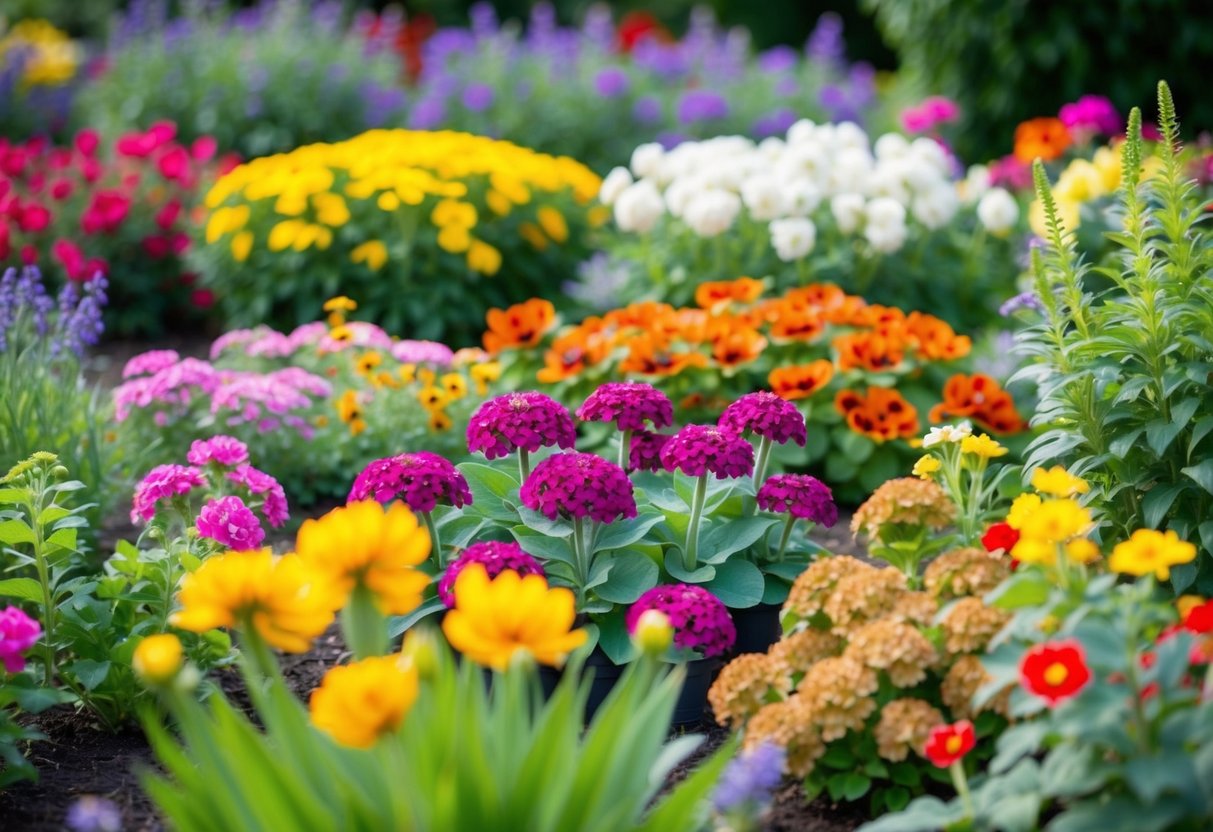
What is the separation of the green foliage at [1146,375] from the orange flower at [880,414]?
1071 millimetres

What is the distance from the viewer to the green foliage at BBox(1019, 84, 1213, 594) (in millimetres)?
2650

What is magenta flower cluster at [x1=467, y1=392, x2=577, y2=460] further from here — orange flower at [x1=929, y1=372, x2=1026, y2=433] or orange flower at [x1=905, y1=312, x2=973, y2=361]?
orange flower at [x1=905, y1=312, x2=973, y2=361]

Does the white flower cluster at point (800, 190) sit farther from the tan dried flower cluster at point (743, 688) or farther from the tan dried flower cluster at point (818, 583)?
the tan dried flower cluster at point (743, 688)

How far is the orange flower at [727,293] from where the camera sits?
4398mm

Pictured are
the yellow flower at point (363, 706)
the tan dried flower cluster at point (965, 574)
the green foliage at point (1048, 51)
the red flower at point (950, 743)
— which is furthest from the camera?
the green foliage at point (1048, 51)

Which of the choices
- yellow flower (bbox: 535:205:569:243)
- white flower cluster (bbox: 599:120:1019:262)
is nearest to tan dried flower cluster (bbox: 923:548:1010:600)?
white flower cluster (bbox: 599:120:1019:262)

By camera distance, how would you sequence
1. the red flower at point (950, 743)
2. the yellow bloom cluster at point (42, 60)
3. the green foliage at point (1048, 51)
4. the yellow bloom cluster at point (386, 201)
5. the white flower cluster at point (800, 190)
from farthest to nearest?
the yellow bloom cluster at point (42, 60)
the green foliage at point (1048, 51)
the yellow bloom cluster at point (386, 201)
the white flower cluster at point (800, 190)
the red flower at point (950, 743)

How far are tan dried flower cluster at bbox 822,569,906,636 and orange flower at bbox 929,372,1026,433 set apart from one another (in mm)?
1516

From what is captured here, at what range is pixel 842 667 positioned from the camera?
233 cm

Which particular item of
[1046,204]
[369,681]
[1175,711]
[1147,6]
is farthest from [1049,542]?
[1147,6]

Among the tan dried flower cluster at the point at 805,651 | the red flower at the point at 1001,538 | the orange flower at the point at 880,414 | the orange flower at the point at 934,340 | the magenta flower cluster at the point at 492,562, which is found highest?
the magenta flower cluster at the point at 492,562

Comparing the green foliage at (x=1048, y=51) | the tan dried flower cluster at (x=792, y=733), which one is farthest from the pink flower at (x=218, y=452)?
the green foliage at (x=1048, y=51)

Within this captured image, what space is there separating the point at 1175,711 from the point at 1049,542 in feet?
0.99

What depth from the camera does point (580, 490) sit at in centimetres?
264
